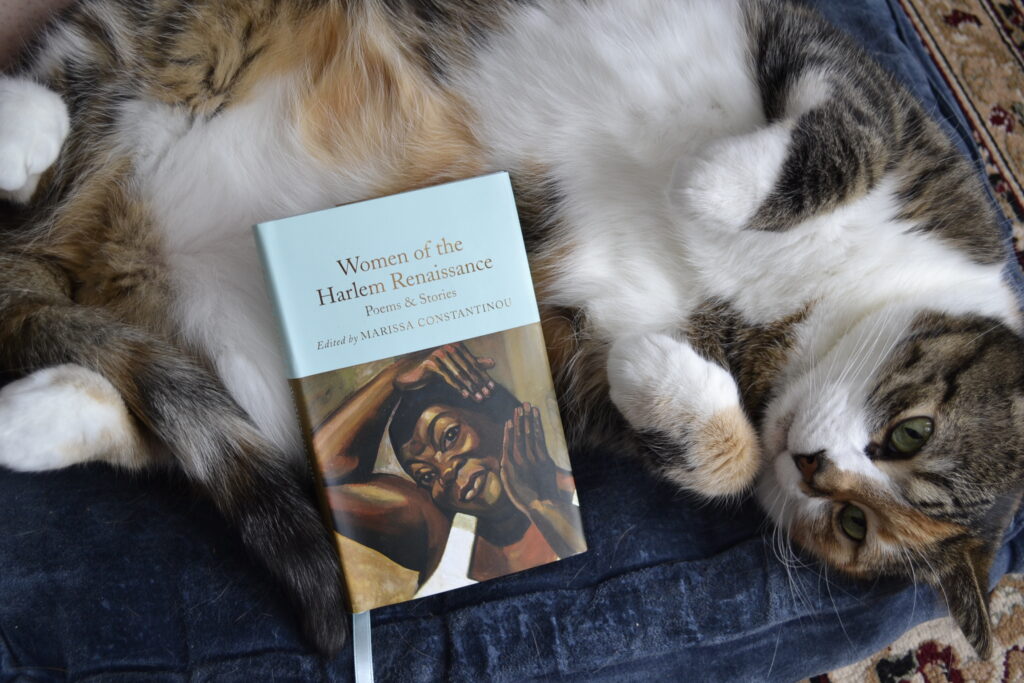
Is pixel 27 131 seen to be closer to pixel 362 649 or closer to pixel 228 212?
pixel 228 212

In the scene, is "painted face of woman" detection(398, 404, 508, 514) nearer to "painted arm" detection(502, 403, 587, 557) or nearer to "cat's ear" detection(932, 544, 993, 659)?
"painted arm" detection(502, 403, 587, 557)

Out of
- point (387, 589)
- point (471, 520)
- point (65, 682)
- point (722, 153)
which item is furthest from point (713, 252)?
point (65, 682)

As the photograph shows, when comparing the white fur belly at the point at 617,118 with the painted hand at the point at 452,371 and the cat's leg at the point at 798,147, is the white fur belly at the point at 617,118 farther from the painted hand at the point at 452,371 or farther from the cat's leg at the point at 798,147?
the painted hand at the point at 452,371

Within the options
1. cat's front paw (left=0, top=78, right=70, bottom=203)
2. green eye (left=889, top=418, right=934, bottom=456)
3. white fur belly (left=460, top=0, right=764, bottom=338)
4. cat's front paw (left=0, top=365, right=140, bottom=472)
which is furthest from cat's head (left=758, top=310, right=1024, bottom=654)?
cat's front paw (left=0, top=78, right=70, bottom=203)

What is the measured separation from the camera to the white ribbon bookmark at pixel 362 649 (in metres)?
0.94

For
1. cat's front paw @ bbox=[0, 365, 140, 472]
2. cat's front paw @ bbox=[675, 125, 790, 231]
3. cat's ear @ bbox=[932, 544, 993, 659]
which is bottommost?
cat's ear @ bbox=[932, 544, 993, 659]

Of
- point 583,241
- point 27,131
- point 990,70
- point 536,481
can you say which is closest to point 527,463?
point 536,481

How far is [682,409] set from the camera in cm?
92

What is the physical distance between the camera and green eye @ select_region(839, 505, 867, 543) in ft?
3.22

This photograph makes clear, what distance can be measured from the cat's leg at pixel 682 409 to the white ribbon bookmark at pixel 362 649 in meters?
0.46

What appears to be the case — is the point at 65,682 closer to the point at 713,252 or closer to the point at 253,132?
the point at 253,132

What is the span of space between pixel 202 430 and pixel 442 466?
31 centimetres

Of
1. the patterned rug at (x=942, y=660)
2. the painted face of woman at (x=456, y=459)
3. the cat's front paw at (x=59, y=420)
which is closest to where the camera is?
the cat's front paw at (x=59, y=420)

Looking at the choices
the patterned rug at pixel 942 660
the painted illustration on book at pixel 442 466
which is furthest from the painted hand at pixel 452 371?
the patterned rug at pixel 942 660
